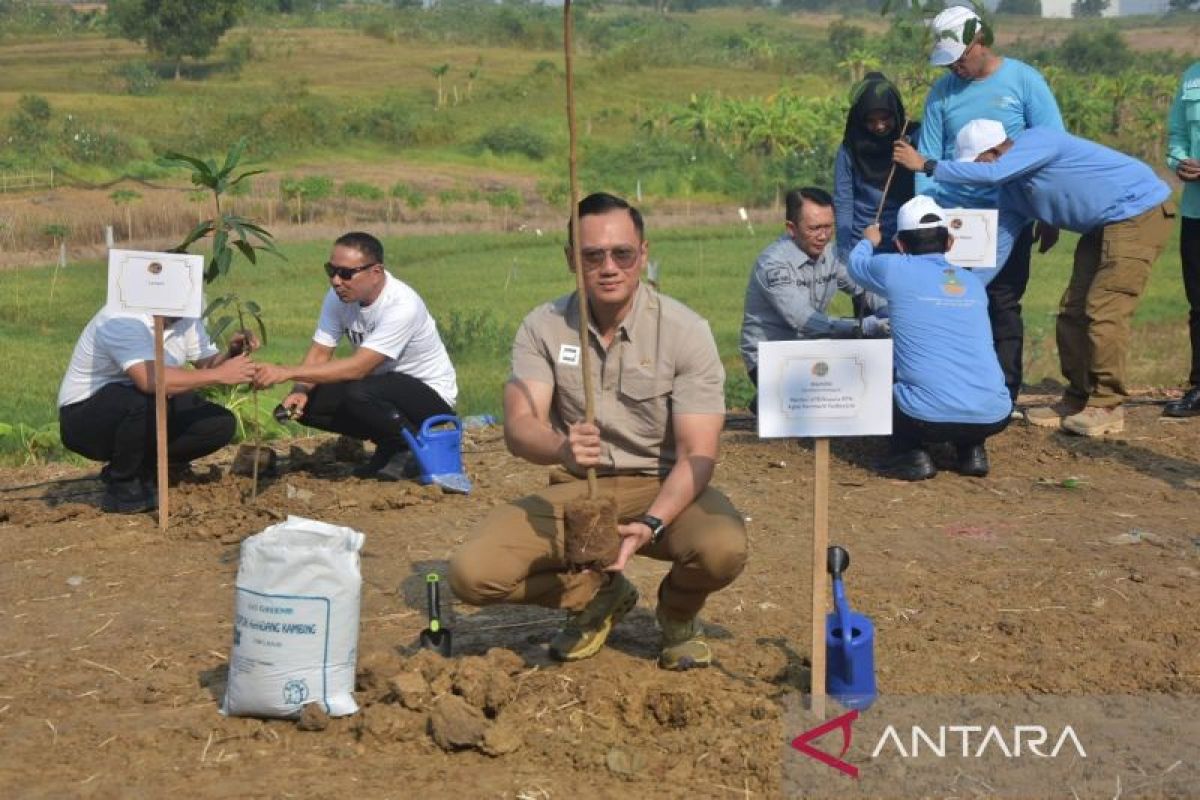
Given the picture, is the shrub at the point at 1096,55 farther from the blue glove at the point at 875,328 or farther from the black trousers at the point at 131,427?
the black trousers at the point at 131,427

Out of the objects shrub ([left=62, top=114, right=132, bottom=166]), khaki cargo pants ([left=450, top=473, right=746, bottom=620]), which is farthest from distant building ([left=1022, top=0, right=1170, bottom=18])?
khaki cargo pants ([left=450, top=473, right=746, bottom=620])

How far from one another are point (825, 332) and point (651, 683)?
380 cm

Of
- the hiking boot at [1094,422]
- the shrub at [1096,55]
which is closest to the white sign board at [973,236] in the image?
the hiking boot at [1094,422]

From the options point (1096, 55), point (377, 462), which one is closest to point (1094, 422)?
→ point (377, 462)

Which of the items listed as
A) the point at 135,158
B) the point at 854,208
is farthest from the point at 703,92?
the point at 854,208

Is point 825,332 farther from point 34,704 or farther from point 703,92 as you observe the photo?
point 703,92

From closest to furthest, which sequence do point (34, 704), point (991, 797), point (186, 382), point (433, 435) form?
point (991, 797)
point (34, 704)
point (186, 382)
point (433, 435)

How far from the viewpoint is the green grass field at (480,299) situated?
1330 centimetres

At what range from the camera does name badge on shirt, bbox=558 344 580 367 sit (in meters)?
5.17

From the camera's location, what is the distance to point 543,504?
5297mm

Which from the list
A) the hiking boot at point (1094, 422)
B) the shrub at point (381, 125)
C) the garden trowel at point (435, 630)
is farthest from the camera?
the shrub at point (381, 125)

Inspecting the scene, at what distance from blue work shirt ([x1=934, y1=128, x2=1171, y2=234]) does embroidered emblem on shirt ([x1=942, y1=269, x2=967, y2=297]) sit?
86 centimetres

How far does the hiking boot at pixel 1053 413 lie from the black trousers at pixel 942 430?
Answer: 1.26 m

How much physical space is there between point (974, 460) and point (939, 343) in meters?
0.68
